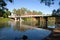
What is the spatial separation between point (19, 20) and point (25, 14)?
4.95 m

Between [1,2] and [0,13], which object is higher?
[1,2]

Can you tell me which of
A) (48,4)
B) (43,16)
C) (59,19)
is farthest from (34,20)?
(48,4)

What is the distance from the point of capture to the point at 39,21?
216 ft

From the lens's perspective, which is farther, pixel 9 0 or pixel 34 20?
pixel 34 20

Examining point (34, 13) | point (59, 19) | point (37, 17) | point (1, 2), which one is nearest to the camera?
point (1, 2)

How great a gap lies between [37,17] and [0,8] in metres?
53.0

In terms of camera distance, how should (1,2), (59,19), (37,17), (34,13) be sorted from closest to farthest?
1. (1,2)
2. (59,19)
3. (37,17)
4. (34,13)

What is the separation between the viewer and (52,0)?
1231 centimetres

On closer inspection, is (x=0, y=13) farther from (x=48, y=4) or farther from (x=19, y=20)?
(x=19, y=20)

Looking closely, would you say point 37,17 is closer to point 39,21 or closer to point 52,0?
point 39,21

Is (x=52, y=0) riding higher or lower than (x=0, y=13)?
higher

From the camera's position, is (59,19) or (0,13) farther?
(59,19)

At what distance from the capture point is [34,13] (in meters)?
69.2

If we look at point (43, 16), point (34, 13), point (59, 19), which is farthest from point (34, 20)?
point (59, 19)
